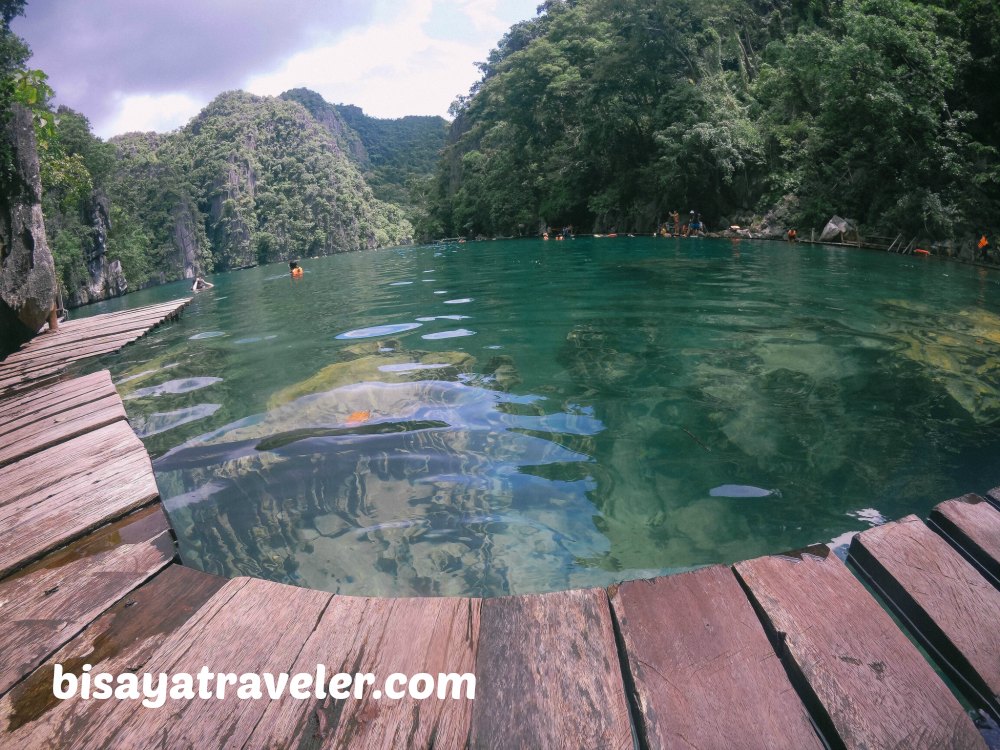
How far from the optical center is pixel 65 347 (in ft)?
22.9

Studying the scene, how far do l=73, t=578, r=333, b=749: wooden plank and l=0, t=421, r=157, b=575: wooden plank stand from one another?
0.87 metres

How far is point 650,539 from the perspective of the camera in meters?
2.33

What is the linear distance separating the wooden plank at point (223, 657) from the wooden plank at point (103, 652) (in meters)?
0.04

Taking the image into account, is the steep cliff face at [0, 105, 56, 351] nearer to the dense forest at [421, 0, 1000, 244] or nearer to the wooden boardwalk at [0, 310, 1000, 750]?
the wooden boardwalk at [0, 310, 1000, 750]

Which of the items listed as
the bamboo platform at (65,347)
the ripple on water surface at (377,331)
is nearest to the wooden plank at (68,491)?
the bamboo platform at (65,347)

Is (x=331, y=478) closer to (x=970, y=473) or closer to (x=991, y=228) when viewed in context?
(x=970, y=473)

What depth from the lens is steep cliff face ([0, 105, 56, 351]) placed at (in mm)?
7496

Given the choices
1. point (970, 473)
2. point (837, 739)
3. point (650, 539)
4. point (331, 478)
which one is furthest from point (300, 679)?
point (970, 473)

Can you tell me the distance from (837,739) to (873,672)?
0.72 ft

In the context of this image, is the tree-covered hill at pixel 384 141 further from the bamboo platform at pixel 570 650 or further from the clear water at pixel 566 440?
the bamboo platform at pixel 570 650

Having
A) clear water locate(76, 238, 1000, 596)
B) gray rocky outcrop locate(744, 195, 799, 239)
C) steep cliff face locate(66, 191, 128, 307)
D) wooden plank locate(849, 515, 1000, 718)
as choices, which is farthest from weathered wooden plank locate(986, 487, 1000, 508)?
steep cliff face locate(66, 191, 128, 307)

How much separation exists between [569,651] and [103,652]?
1152mm

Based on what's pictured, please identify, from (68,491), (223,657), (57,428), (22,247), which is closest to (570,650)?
(223,657)

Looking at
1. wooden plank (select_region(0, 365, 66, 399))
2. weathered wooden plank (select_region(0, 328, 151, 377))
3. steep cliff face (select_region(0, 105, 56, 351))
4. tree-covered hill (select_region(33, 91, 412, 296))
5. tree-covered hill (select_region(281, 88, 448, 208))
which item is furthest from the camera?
tree-covered hill (select_region(281, 88, 448, 208))
